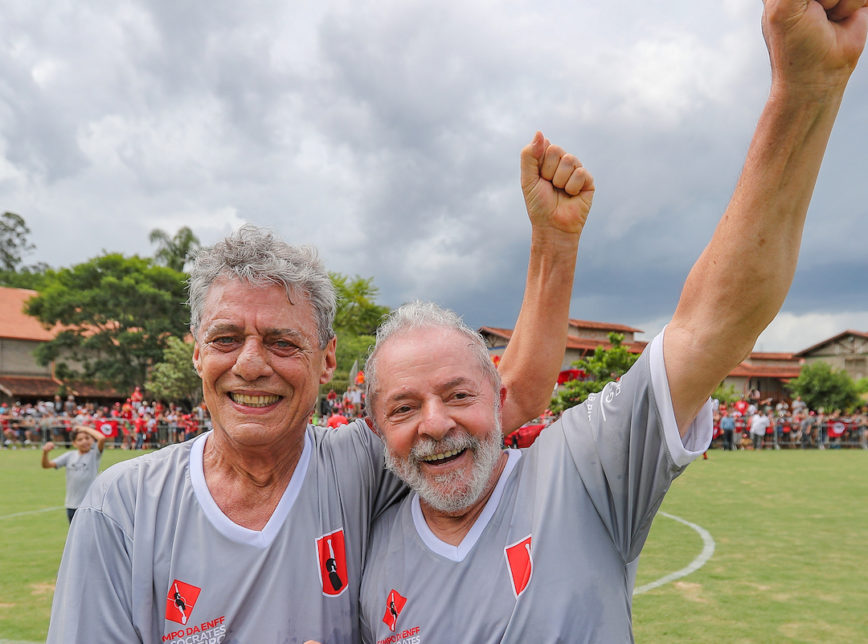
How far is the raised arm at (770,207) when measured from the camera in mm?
1473

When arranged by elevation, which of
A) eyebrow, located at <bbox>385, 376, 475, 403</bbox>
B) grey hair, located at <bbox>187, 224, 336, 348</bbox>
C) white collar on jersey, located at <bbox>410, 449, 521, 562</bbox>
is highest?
grey hair, located at <bbox>187, 224, 336, 348</bbox>

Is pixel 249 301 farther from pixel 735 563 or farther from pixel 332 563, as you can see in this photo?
pixel 735 563

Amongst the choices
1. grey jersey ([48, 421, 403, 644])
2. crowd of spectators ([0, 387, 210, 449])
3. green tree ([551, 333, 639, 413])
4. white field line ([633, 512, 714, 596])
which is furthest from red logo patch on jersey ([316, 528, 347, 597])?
crowd of spectators ([0, 387, 210, 449])

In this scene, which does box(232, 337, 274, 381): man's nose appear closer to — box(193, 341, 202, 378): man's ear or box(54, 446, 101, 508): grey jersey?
box(193, 341, 202, 378): man's ear

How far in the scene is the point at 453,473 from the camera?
229cm

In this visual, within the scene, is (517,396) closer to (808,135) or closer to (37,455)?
(808,135)

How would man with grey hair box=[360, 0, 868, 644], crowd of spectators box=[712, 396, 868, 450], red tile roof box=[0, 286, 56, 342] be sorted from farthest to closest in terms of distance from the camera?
red tile roof box=[0, 286, 56, 342], crowd of spectators box=[712, 396, 868, 450], man with grey hair box=[360, 0, 868, 644]

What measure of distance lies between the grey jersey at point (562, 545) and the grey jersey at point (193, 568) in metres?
0.20

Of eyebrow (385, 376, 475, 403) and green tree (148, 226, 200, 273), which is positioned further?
green tree (148, 226, 200, 273)

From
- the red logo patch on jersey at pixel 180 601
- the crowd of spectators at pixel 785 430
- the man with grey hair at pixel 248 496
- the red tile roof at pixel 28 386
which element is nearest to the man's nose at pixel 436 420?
the man with grey hair at pixel 248 496

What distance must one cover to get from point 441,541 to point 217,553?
73 cm

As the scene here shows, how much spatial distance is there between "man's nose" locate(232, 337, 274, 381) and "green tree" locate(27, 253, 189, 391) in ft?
133

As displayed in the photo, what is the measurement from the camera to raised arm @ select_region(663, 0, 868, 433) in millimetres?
1473

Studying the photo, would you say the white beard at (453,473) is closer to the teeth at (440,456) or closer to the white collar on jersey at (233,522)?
the teeth at (440,456)
